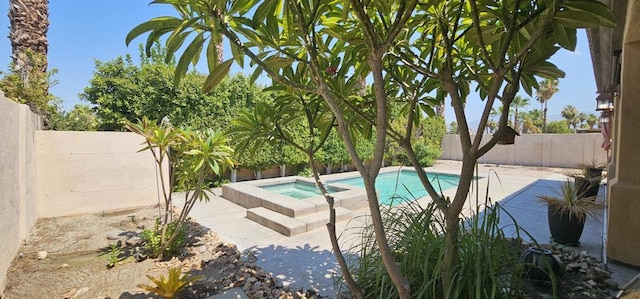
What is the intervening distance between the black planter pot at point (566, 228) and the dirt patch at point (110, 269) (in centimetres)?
335

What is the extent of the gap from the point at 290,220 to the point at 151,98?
229 inches

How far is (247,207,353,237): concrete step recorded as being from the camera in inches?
177

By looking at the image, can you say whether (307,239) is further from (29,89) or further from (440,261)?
(29,89)

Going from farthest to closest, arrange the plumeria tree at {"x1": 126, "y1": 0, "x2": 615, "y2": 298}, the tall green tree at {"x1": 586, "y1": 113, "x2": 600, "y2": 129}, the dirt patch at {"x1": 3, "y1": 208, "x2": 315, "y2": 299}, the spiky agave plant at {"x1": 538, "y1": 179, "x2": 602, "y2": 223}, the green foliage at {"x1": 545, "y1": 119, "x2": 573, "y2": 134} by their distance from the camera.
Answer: the tall green tree at {"x1": 586, "y1": 113, "x2": 600, "y2": 129} < the green foliage at {"x1": 545, "y1": 119, "x2": 573, "y2": 134} < the spiky agave plant at {"x1": 538, "y1": 179, "x2": 602, "y2": 223} < the dirt patch at {"x1": 3, "y1": 208, "x2": 315, "y2": 299} < the plumeria tree at {"x1": 126, "y1": 0, "x2": 615, "y2": 298}

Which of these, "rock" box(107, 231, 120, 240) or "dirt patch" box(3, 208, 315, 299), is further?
"rock" box(107, 231, 120, 240)

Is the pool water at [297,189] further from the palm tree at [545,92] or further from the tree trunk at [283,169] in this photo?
the palm tree at [545,92]

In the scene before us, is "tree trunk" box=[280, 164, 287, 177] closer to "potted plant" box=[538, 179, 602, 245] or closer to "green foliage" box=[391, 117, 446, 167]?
"green foliage" box=[391, 117, 446, 167]

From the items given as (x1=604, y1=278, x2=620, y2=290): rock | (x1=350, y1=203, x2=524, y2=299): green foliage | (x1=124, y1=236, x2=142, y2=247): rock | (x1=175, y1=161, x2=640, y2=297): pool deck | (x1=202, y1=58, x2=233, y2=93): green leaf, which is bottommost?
(x1=124, y1=236, x2=142, y2=247): rock

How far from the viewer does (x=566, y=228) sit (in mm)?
3598

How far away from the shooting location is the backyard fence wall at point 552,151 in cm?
1287

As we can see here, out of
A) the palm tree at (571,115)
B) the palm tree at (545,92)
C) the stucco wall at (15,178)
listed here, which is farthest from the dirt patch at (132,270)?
the palm tree at (571,115)

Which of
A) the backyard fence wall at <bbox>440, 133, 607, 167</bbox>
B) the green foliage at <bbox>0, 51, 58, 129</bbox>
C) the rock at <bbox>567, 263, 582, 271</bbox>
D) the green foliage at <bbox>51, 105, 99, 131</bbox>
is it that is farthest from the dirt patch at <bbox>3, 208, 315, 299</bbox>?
the backyard fence wall at <bbox>440, 133, 607, 167</bbox>

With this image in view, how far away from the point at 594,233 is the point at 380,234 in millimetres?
4625

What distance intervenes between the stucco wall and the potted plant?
20.3ft
